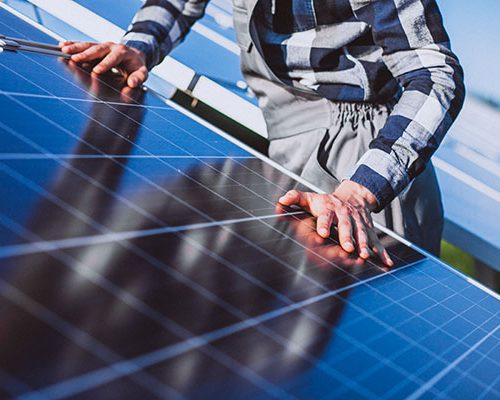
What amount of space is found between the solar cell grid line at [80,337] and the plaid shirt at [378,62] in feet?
4.07

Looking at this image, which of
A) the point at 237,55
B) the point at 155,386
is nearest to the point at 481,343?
the point at 155,386

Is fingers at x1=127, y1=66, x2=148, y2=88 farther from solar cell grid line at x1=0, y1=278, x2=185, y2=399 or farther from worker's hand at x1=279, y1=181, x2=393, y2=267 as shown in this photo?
solar cell grid line at x1=0, y1=278, x2=185, y2=399

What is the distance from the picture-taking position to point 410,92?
1.97m

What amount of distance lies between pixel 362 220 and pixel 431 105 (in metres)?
0.51

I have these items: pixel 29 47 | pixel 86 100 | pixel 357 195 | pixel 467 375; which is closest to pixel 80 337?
pixel 467 375

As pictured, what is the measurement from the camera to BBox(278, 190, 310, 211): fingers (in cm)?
156

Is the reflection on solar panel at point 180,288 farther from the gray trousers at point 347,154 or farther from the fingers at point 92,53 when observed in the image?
the gray trousers at point 347,154

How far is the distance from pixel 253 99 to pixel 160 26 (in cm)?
60

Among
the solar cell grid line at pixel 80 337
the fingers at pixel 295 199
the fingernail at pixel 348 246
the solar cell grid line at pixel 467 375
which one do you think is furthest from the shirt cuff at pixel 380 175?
the solar cell grid line at pixel 80 337

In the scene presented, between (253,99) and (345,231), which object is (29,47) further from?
(253,99)

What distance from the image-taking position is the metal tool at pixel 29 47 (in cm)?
180

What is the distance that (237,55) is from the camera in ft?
13.5

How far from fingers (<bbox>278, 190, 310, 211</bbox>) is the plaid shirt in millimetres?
286

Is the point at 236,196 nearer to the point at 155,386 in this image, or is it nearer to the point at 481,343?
the point at 481,343
